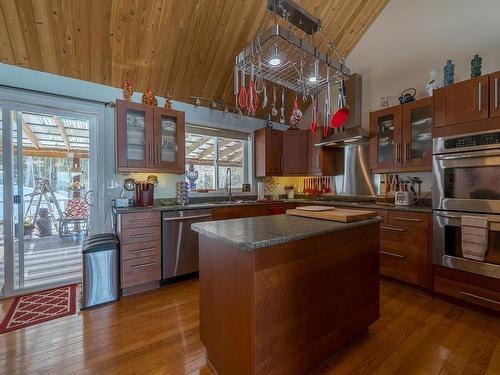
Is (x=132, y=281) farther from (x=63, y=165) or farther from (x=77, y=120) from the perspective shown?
(x=77, y=120)

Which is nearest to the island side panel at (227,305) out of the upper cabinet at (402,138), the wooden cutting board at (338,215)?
the wooden cutting board at (338,215)

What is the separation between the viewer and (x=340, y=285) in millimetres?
A: 1596

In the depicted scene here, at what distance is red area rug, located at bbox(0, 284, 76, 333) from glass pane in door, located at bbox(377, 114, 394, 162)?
4.00m

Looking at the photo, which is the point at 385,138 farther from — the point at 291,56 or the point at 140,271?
the point at 140,271

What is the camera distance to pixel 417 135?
2902 millimetres

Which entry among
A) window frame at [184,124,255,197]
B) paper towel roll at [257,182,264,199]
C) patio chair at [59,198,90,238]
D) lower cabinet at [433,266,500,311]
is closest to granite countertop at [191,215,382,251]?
lower cabinet at [433,266,500,311]

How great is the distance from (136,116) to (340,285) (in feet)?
9.64

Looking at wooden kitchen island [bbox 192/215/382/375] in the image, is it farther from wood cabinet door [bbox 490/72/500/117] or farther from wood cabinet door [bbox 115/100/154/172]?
wood cabinet door [bbox 115/100/154/172]

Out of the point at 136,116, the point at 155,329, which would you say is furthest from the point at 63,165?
the point at 155,329

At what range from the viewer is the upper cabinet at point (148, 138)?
286cm

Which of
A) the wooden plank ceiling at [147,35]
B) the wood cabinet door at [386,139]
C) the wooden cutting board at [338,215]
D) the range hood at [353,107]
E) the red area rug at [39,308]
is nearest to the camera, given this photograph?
the wooden cutting board at [338,215]

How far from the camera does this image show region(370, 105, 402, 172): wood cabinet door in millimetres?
3031

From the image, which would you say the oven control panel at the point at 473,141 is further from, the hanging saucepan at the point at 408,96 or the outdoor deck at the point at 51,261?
the outdoor deck at the point at 51,261

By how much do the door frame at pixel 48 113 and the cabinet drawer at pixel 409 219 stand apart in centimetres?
356
